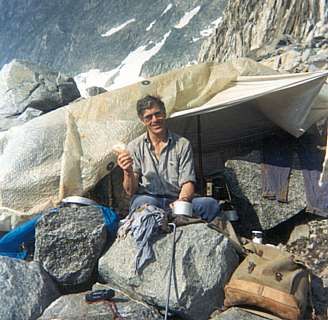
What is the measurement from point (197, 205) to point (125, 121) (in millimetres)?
1289

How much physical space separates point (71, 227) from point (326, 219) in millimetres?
2399

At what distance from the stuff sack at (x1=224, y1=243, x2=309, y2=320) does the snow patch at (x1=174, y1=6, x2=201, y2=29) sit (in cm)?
6589

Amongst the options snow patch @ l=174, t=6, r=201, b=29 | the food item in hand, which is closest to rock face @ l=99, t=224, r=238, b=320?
the food item in hand

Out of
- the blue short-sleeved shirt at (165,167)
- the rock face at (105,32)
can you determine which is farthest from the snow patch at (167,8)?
the blue short-sleeved shirt at (165,167)

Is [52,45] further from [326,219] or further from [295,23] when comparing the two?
[326,219]

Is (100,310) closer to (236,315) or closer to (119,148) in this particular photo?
(236,315)

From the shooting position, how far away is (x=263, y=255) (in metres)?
4.25

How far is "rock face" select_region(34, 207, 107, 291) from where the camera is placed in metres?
4.30

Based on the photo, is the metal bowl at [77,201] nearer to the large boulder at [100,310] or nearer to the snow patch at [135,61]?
the large boulder at [100,310]

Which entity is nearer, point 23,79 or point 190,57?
point 23,79

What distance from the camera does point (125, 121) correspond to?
5.57 meters

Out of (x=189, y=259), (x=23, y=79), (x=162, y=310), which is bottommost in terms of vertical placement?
(x=162, y=310)

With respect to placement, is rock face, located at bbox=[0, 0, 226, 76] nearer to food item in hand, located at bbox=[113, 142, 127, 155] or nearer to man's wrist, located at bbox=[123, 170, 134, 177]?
food item in hand, located at bbox=[113, 142, 127, 155]

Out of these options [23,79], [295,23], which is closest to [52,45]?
[295,23]
